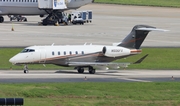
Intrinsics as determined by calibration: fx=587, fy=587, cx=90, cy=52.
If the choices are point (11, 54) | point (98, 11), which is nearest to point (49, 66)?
point (11, 54)

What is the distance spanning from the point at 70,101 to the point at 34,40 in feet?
138

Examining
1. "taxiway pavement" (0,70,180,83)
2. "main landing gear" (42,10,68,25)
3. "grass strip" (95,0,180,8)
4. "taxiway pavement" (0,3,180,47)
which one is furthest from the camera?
"grass strip" (95,0,180,8)

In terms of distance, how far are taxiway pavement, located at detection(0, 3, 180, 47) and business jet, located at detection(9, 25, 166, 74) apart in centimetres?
2025

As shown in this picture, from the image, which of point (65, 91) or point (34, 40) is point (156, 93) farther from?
point (34, 40)

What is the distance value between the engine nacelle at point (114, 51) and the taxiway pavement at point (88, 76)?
5.90ft

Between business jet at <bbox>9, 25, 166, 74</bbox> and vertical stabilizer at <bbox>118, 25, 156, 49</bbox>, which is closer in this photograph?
business jet at <bbox>9, 25, 166, 74</bbox>

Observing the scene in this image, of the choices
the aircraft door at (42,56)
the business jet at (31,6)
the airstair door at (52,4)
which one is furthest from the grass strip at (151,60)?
the business jet at (31,6)

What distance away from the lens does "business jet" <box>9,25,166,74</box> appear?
52156 millimetres

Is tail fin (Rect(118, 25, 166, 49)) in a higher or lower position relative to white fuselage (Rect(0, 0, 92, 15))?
higher

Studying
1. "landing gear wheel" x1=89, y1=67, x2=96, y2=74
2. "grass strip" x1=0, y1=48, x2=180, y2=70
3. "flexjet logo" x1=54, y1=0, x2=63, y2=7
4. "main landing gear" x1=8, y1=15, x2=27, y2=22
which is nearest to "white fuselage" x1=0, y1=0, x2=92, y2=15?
"flexjet logo" x1=54, y1=0, x2=63, y2=7

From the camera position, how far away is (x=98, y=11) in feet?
461

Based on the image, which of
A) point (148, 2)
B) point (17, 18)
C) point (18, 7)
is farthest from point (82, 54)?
point (148, 2)

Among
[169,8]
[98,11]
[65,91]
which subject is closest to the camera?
[65,91]

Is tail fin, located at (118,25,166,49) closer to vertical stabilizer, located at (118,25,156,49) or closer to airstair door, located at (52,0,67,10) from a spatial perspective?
vertical stabilizer, located at (118,25,156,49)
